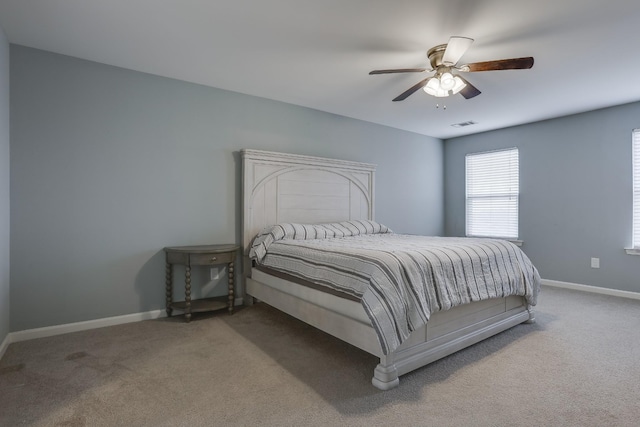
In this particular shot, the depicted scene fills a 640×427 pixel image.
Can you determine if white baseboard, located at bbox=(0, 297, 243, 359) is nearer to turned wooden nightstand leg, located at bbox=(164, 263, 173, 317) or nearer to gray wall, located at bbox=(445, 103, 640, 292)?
turned wooden nightstand leg, located at bbox=(164, 263, 173, 317)

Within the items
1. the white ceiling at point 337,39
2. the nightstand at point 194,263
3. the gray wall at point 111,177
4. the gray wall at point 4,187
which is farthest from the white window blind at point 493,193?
the gray wall at point 4,187

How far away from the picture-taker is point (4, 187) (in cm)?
245

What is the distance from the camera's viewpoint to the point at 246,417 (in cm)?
163

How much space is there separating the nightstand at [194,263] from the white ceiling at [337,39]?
5.50 feet

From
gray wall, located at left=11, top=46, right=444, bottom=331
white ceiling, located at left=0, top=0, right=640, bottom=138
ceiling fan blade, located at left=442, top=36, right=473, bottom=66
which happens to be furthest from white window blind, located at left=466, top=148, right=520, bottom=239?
gray wall, located at left=11, top=46, right=444, bottom=331

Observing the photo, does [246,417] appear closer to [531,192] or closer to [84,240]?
[84,240]

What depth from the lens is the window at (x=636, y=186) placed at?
388cm

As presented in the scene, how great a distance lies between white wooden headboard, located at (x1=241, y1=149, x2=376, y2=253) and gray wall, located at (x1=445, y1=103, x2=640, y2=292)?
233 centimetres

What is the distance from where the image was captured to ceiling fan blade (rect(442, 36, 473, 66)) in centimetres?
217

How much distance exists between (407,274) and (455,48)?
159 cm

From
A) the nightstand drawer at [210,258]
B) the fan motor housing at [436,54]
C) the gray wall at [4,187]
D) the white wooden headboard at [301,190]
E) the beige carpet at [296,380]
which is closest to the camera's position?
the beige carpet at [296,380]

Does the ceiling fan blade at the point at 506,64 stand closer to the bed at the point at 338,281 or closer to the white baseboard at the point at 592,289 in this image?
the bed at the point at 338,281

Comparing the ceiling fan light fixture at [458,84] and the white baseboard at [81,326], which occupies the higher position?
the ceiling fan light fixture at [458,84]

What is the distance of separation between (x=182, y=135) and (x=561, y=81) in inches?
150
